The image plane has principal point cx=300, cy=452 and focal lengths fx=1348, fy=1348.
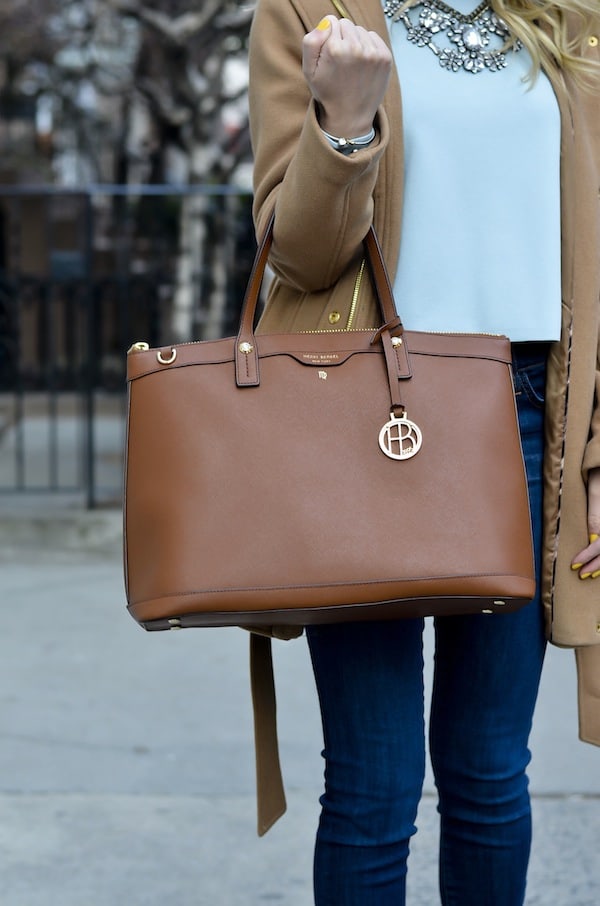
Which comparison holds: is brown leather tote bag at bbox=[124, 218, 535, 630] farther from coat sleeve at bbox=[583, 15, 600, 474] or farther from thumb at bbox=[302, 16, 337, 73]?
thumb at bbox=[302, 16, 337, 73]

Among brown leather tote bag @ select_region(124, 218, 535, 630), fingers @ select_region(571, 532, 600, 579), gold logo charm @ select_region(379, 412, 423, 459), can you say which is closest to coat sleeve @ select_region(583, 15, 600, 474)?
fingers @ select_region(571, 532, 600, 579)

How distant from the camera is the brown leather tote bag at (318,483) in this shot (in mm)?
1663

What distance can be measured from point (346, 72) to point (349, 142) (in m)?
0.10

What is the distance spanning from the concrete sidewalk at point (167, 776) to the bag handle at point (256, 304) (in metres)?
1.52

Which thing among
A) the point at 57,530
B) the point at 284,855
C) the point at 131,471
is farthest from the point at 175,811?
the point at 57,530

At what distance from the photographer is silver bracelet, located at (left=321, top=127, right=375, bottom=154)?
66.6 inches

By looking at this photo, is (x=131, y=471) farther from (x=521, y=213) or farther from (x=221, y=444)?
(x=521, y=213)

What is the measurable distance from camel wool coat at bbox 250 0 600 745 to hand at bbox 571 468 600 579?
0.01 meters

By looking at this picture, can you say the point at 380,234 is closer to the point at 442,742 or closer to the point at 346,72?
the point at 346,72

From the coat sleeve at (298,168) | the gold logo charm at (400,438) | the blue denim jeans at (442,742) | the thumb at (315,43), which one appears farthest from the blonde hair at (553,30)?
the gold logo charm at (400,438)

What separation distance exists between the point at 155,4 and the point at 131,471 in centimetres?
1192

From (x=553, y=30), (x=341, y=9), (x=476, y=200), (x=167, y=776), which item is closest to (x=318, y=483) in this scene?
(x=476, y=200)

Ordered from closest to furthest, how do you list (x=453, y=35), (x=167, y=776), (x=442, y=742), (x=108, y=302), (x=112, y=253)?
(x=453, y=35) → (x=442, y=742) → (x=167, y=776) → (x=108, y=302) → (x=112, y=253)

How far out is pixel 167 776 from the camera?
3.55 metres
